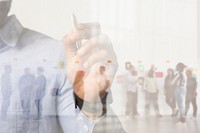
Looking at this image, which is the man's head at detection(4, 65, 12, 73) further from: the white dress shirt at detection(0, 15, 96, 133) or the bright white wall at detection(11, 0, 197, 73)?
the bright white wall at detection(11, 0, 197, 73)

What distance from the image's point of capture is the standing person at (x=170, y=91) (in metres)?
0.77

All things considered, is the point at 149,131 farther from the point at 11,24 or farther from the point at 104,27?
the point at 11,24

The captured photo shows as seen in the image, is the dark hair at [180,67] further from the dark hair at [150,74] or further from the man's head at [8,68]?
the man's head at [8,68]

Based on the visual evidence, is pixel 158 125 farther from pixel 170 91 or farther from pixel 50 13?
pixel 50 13

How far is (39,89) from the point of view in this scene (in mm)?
728

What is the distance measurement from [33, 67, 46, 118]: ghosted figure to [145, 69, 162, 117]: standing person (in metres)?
Answer: 0.30

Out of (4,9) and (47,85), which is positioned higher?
(4,9)

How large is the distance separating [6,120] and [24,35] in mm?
239

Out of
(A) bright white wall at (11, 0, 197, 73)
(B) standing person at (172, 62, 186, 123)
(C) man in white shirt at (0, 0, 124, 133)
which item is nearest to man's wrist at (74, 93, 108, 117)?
(C) man in white shirt at (0, 0, 124, 133)

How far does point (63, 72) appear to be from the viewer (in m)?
0.73

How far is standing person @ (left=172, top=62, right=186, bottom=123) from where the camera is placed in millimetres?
782

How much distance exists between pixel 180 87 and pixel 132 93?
15cm

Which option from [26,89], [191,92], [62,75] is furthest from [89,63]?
[191,92]

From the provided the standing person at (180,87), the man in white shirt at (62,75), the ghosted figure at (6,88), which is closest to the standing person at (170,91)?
the standing person at (180,87)
